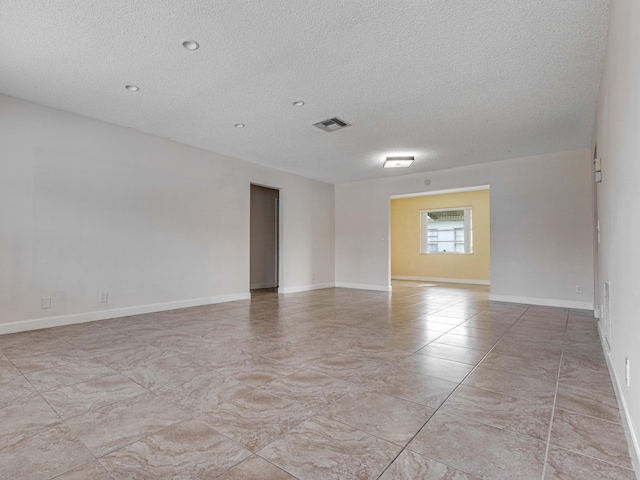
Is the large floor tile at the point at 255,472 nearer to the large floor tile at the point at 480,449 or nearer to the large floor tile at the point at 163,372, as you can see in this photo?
the large floor tile at the point at 480,449

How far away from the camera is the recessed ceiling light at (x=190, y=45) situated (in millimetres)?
2629

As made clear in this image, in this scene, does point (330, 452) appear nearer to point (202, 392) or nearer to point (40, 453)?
point (202, 392)

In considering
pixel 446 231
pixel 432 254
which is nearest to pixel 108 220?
pixel 432 254

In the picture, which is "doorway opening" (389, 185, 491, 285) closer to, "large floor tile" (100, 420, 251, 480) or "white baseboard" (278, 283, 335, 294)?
"white baseboard" (278, 283, 335, 294)

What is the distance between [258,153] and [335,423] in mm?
4767

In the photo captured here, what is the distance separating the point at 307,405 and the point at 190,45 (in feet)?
9.22

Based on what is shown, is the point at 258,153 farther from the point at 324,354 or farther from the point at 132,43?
the point at 324,354

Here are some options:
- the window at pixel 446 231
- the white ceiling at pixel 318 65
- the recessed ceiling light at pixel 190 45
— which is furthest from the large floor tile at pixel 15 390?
the window at pixel 446 231

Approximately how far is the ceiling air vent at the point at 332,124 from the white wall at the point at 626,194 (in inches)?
102

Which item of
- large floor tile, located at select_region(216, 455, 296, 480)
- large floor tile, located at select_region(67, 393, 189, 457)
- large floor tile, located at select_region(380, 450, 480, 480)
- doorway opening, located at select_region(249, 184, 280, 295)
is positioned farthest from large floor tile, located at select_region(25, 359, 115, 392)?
doorway opening, located at select_region(249, 184, 280, 295)

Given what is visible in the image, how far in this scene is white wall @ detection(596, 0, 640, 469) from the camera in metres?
1.44

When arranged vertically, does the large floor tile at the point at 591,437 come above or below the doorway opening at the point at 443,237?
below

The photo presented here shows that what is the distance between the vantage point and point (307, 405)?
6.14 feet

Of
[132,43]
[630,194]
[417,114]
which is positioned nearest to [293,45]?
[132,43]
